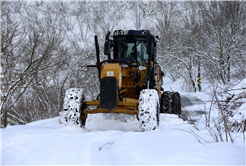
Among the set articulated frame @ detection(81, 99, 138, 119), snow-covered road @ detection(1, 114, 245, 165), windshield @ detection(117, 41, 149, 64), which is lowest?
snow-covered road @ detection(1, 114, 245, 165)

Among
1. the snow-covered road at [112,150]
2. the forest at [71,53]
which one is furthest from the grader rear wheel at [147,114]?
the forest at [71,53]

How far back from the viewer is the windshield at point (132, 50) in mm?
7352

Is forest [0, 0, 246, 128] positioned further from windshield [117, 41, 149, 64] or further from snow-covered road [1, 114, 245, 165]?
snow-covered road [1, 114, 245, 165]

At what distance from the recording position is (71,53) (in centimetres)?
1466

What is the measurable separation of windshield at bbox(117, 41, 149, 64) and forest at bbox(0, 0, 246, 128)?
2226mm

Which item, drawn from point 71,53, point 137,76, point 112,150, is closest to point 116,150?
point 112,150

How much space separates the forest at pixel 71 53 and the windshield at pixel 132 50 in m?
2.23

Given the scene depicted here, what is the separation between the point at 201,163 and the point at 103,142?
6.47 ft

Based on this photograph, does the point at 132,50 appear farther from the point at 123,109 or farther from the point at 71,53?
the point at 71,53

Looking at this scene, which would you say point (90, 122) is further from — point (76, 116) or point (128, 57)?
point (128, 57)

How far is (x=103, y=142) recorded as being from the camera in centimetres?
422

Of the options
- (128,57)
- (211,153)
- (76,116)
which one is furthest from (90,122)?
(211,153)

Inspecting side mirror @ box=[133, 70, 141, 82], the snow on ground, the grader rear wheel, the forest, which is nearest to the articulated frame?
the grader rear wheel

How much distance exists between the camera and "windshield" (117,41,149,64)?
7.35 metres
